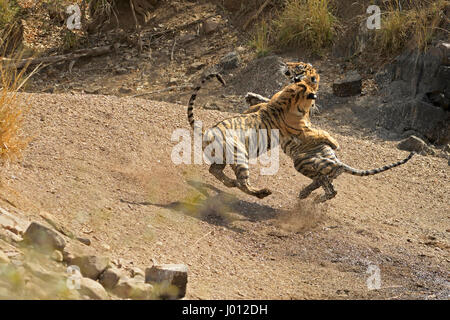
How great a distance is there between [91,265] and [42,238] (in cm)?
34

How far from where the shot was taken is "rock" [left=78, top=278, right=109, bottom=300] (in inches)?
140

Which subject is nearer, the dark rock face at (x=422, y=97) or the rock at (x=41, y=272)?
the rock at (x=41, y=272)

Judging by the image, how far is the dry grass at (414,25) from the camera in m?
9.77

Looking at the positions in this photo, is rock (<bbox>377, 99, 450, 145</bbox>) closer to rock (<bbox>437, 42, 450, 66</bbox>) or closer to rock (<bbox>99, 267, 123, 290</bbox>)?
rock (<bbox>437, 42, 450, 66</bbox>)

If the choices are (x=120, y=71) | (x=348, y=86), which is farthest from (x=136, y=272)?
(x=120, y=71)

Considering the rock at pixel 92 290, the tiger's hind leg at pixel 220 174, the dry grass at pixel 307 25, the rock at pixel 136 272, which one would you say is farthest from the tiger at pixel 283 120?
the dry grass at pixel 307 25

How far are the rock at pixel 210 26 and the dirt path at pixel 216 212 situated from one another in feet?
15.7

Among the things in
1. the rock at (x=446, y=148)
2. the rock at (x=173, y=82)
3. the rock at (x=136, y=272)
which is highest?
the rock at (x=136, y=272)

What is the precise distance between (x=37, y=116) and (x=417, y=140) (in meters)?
4.74

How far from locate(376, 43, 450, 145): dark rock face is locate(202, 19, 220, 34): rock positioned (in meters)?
3.81

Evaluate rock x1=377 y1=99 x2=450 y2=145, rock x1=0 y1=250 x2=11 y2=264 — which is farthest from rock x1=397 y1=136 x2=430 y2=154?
rock x1=0 y1=250 x2=11 y2=264

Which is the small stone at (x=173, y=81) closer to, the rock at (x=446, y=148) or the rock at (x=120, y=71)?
the rock at (x=120, y=71)

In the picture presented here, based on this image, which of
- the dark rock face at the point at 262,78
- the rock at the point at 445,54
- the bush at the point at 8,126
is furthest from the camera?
the dark rock face at the point at 262,78

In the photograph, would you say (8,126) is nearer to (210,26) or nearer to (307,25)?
(307,25)
